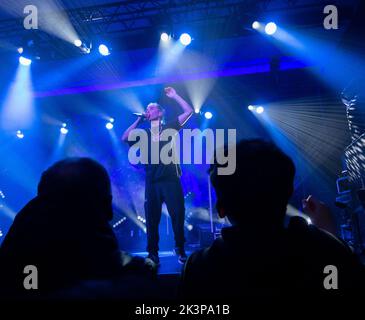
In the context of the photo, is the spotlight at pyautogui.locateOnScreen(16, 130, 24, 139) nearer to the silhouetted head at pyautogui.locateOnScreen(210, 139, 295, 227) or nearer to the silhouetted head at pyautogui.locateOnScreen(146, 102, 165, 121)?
the silhouetted head at pyautogui.locateOnScreen(146, 102, 165, 121)

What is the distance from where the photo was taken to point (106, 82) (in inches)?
302

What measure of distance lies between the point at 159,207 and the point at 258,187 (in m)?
2.15

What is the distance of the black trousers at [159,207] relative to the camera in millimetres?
2857

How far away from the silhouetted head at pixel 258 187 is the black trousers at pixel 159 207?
76.0 inches

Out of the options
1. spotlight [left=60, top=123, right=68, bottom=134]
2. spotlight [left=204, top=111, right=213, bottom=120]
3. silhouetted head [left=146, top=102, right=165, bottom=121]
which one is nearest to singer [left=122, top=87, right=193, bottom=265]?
silhouetted head [left=146, top=102, right=165, bottom=121]

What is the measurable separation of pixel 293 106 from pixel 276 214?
8030 millimetres

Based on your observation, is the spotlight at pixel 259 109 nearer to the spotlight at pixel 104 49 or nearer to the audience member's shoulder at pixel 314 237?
the spotlight at pixel 104 49

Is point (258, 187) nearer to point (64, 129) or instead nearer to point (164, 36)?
point (164, 36)

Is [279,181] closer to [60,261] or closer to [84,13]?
[60,261]

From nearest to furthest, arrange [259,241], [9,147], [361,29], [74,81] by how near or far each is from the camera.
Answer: [259,241]
[361,29]
[74,81]
[9,147]

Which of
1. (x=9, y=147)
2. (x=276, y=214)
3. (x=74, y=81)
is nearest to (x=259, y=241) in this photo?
(x=276, y=214)

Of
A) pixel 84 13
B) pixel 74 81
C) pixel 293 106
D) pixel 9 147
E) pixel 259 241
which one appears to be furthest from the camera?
pixel 9 147

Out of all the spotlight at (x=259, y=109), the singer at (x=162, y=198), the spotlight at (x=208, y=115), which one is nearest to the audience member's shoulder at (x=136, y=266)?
the singer at (x=162, y=198)
